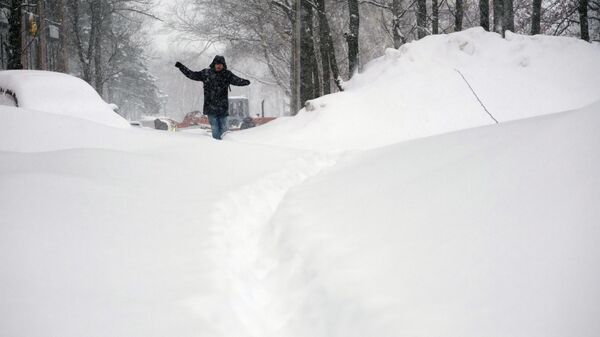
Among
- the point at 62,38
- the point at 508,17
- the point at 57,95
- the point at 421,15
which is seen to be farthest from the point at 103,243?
the point at 62,38

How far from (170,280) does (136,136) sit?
12.2 ft

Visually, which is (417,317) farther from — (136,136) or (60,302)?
(136,136)

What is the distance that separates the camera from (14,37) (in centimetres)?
1018

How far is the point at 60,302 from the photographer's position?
167cm

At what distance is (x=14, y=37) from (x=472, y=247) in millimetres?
11980

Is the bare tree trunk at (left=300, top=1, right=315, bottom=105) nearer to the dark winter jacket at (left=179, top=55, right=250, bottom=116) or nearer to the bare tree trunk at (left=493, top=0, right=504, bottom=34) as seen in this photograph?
the dark winter jacket at (left=179, top=55, right=250, bottom=116)

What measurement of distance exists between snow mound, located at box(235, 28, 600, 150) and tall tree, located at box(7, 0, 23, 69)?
606 cm

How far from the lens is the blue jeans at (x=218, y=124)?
25.5 ft

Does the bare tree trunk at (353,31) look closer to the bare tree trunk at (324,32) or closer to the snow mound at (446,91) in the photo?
the bare tree trunk at (324,32)

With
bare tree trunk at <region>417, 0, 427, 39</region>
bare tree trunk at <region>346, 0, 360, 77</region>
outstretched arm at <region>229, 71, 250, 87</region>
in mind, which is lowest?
outstretched arm at <region>229, 71, 250, 87</region>

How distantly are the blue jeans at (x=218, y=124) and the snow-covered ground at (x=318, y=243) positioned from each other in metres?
3.46

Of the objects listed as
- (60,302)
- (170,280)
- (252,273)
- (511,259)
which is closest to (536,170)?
(511,259)

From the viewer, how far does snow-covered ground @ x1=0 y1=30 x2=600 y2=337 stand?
5.01ft

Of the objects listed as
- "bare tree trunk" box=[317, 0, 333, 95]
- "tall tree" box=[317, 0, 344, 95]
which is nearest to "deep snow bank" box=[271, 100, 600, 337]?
"tall tree" box=[317, 0, 344, 95]
